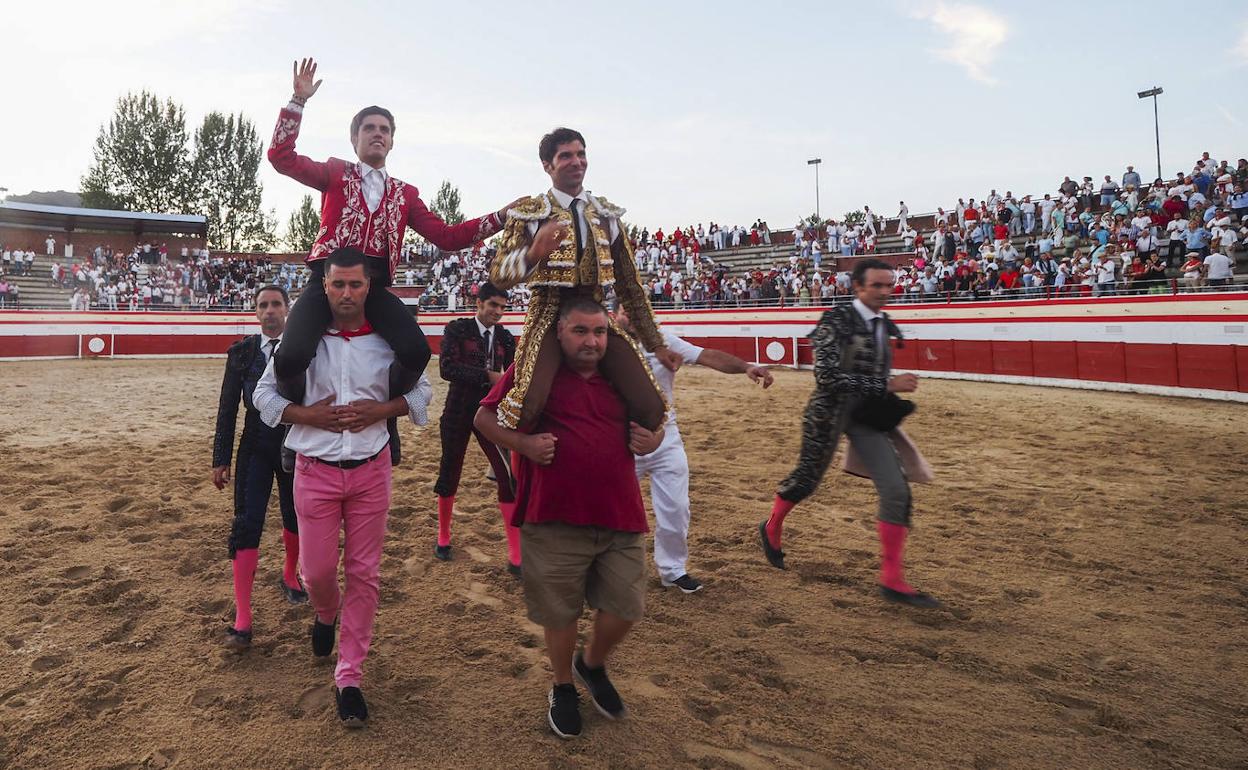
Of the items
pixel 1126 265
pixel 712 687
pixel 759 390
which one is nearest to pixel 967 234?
pixel 1126 265

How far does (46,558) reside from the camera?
189 inches

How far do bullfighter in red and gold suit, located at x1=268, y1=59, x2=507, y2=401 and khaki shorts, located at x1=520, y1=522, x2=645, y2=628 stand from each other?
34.4 inches

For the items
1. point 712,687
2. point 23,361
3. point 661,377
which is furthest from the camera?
point 23,361

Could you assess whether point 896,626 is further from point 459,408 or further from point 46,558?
point 46,558

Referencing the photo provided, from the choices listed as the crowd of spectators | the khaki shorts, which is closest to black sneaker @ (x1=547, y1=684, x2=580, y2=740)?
the khaki shorts

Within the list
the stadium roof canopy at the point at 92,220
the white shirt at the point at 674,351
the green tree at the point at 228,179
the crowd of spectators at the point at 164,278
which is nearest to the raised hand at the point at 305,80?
the white shirt at the point at 674,351

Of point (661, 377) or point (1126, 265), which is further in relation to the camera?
point (1126, 265)

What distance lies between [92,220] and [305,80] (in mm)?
41065

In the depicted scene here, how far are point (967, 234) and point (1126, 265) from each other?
591cm

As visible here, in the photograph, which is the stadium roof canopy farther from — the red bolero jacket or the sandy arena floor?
the red bolero jacket

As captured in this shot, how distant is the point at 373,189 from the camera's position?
335 cm

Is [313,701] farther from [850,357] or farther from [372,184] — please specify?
[850,357]

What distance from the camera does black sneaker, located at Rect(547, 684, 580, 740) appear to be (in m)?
2.80

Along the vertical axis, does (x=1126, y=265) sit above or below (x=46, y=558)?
above
